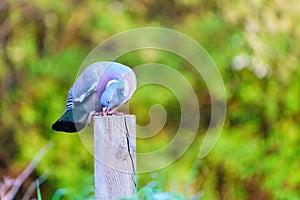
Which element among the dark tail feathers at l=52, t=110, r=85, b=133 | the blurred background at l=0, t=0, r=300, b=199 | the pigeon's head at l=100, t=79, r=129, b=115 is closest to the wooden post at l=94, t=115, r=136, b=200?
the pigeon's head at l=100, t=79, r=129, b=115

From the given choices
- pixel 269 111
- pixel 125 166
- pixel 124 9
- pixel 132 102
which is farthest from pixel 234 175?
pixel 125 166

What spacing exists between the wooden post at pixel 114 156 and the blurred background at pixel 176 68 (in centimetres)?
250

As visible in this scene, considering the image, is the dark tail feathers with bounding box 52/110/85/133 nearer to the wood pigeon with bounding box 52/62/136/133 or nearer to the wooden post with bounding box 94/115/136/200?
the wood pigeon with bounding box 52/62/136/133

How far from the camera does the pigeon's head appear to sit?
247cm

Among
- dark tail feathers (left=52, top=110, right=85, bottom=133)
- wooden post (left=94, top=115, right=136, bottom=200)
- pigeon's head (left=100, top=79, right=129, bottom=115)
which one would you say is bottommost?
wooden post (left=94, top=115, right=136, bottom=200)

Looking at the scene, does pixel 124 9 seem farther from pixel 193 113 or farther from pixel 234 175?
pixel 234 175

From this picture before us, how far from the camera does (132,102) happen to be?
518cm

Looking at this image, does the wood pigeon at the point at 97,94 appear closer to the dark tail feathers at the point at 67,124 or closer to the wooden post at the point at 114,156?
the dark tail feathers at the point at 67,124

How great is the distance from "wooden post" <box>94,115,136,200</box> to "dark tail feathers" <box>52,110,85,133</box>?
0.66ft

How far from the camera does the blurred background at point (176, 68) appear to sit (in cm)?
505

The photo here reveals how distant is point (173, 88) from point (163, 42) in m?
0.37

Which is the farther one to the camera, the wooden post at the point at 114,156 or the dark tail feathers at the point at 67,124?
the dark tail feathers at the point at 67,124

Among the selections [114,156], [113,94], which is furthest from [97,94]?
[114,156]

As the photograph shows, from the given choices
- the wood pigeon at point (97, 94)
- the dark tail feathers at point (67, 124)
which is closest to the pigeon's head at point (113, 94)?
the wood pigeon at point (97, 94)
